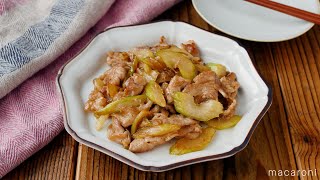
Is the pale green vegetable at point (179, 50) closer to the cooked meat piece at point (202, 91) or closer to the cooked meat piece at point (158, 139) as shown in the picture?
the cooked meat piece at point (202, 91)

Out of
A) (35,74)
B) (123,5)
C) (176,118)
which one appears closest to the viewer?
(176,118)

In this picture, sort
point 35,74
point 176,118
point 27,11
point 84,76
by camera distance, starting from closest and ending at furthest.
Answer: point 176,118
point 84,76
point 35,74
point 27,11

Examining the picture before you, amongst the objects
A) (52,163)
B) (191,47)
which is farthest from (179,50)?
(52,163)

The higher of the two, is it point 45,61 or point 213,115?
point 45,61

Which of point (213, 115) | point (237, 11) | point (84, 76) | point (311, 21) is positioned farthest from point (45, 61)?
point (311, 21)

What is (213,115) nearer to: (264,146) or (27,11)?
(264,146)

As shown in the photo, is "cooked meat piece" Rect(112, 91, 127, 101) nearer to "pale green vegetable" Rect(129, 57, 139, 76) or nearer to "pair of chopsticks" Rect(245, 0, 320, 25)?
"pale green vegetable" Rect(129, 57, 139, 76)
